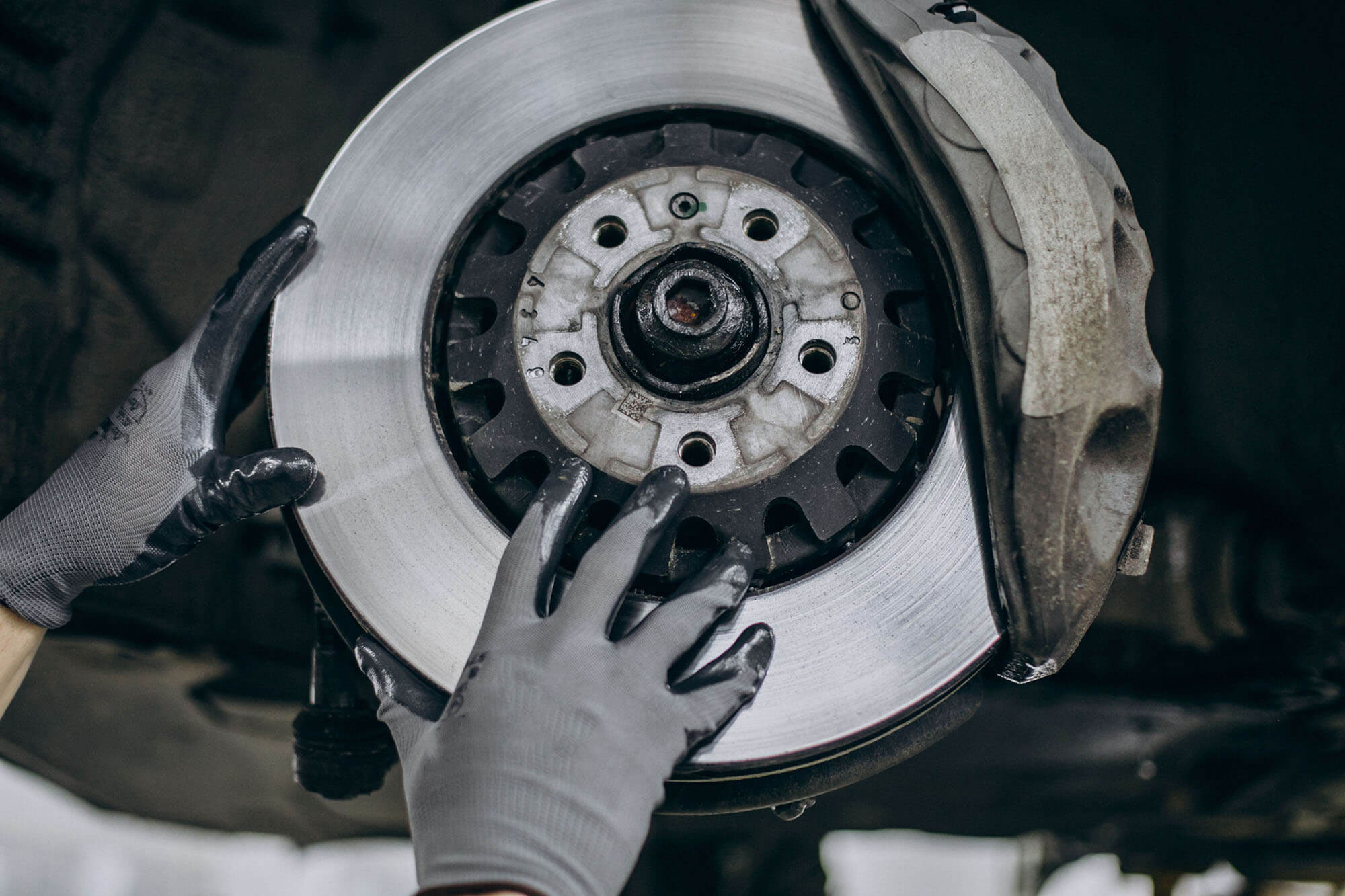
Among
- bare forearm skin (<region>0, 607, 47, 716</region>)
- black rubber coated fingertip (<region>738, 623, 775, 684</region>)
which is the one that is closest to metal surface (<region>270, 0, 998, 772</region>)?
black rubber coated fingertip (<region>738, 623, 775, 684</region>)

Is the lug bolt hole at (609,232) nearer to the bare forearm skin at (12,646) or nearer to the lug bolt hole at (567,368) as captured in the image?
the lug bolt hole at (567,368)

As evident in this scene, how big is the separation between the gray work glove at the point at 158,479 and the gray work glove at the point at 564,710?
17 centimetres

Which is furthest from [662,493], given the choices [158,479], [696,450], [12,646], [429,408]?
[12,646]

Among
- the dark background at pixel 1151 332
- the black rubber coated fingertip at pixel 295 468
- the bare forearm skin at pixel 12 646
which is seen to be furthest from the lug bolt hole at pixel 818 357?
the bare forearm skin at pixel 12 646

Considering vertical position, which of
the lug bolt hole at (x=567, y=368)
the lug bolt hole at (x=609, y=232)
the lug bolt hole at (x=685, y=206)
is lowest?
the lug bolt hole at (x=567, y=368)

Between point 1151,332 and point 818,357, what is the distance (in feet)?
1.69

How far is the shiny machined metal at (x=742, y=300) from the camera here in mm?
641

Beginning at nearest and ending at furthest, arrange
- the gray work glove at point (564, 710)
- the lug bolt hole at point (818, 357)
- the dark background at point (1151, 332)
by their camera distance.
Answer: the gray work glove at point (564, 710), the lug bolt hole at point (818, 357), the dark background at point (1151, 332)

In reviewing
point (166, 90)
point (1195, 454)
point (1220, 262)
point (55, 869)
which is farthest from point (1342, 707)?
point (55, 869)

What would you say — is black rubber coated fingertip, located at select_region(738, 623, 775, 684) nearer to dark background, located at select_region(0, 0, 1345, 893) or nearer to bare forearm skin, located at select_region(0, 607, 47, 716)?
dark background, located at select_region(0, 0, 1345, 893)

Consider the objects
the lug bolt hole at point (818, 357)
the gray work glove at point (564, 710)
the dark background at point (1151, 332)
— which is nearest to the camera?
the gray work glove at point (564, 710)

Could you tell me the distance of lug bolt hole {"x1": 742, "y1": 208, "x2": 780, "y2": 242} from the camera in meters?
0.67

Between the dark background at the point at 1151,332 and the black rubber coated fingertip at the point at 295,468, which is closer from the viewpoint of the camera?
the black rubber coated fingertip at the point at 295,468

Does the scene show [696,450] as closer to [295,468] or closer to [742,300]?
[742,300]
